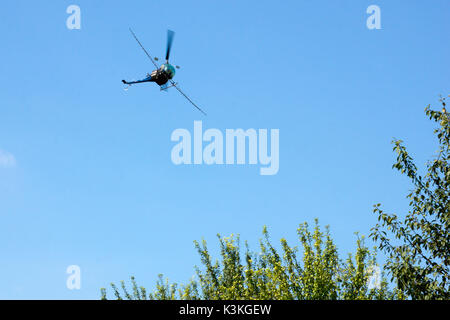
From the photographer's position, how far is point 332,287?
2281 centimetres

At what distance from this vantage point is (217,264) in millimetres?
28109

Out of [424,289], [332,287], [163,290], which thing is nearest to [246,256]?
[163,290]

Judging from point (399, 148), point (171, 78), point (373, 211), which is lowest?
point (373, 211)

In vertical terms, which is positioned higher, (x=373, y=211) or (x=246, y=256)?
(x=373, y=211)
